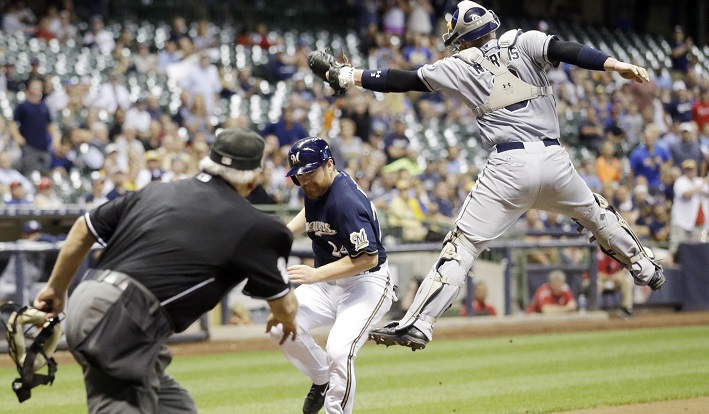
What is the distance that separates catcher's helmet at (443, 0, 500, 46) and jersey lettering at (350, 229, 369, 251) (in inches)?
60.5

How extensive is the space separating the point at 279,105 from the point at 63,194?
18.0 ft

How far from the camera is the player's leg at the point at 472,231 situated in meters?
6.93

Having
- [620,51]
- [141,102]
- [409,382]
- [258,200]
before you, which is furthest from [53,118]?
[620,51]

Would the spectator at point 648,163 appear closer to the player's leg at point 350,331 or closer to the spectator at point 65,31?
the spectator at point 65,31

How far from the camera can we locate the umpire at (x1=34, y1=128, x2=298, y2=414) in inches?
177

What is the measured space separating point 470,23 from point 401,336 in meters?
2.08

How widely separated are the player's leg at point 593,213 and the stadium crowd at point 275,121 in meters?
5.34

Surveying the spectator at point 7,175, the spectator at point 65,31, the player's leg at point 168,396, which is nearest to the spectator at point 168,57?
the spectator at point 65,31

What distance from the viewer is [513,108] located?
7.00 m

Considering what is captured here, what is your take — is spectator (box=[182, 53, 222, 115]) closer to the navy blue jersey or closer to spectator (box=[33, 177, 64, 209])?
spectator (box=[33, 177, 64, 209])

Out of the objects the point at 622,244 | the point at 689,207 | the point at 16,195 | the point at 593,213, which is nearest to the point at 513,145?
the point at 593,213

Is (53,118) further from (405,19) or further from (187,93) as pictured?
(405,19)

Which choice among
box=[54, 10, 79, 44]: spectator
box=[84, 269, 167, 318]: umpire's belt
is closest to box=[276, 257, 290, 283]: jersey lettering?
box=[84, 269, 167, 318]: umpire's belt

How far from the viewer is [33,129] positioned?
14523 millimetres
